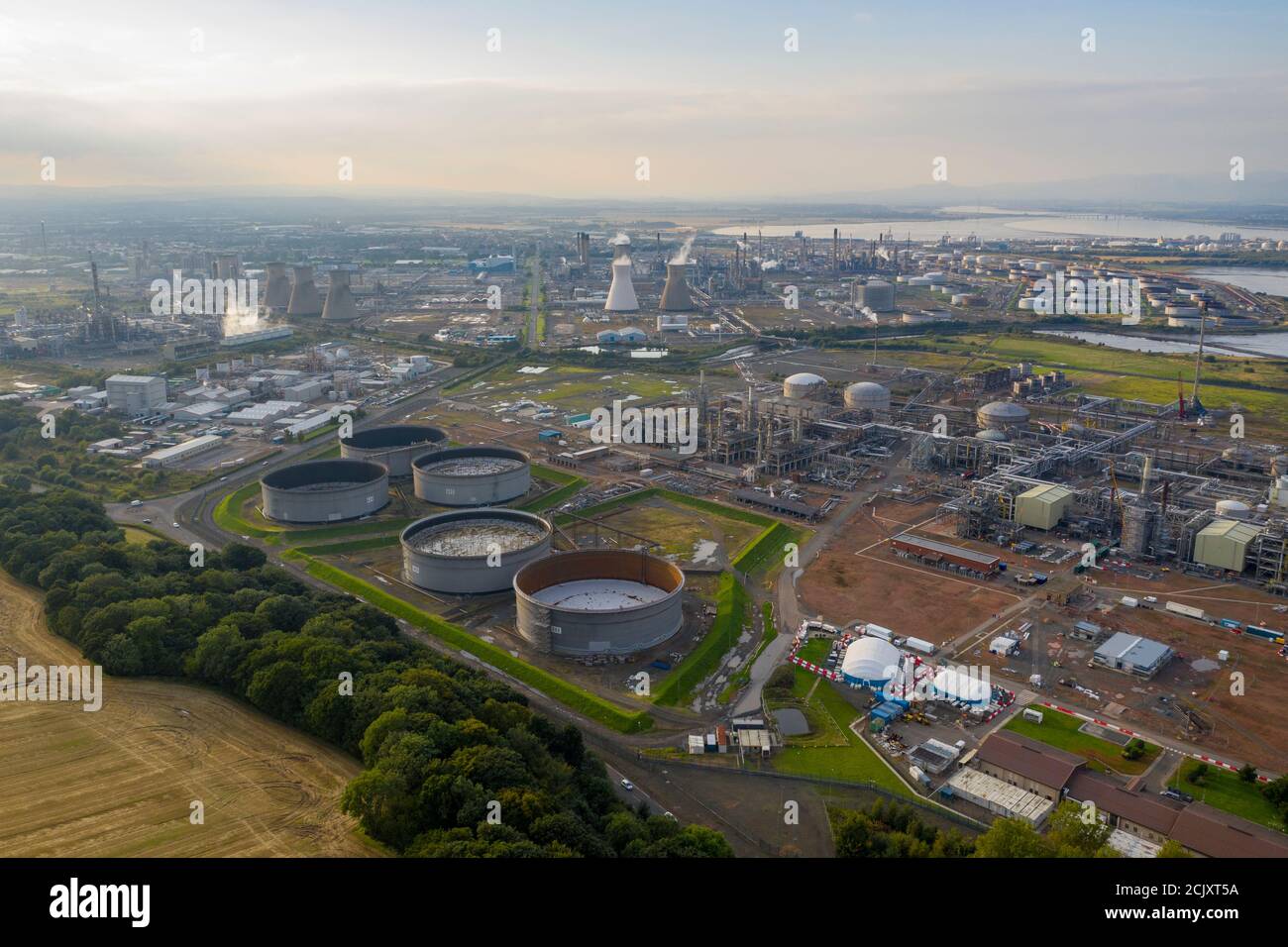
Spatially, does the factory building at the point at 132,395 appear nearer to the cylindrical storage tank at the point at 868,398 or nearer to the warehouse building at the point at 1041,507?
the cylindrical storage tank at the point at 868,398

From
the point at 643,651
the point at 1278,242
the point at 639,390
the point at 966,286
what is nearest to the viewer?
the point at 643,651

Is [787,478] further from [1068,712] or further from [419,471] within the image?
[1068,712]

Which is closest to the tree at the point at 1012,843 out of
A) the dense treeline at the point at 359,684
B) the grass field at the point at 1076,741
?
the dense treeline at the point at 359,684

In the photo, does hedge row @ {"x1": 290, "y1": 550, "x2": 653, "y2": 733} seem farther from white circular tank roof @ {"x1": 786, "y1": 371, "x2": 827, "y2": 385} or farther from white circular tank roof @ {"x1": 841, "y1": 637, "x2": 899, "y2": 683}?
white circular tank roof @ {"x1": 786, "y1": 371, "x2": 827, "y2": 385}

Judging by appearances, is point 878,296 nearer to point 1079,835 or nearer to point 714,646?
point 714,646

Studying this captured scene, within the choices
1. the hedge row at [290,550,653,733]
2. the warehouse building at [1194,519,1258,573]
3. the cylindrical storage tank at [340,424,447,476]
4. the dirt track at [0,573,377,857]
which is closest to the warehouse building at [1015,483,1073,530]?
the warehouse building at [1194,519,1258,573]
